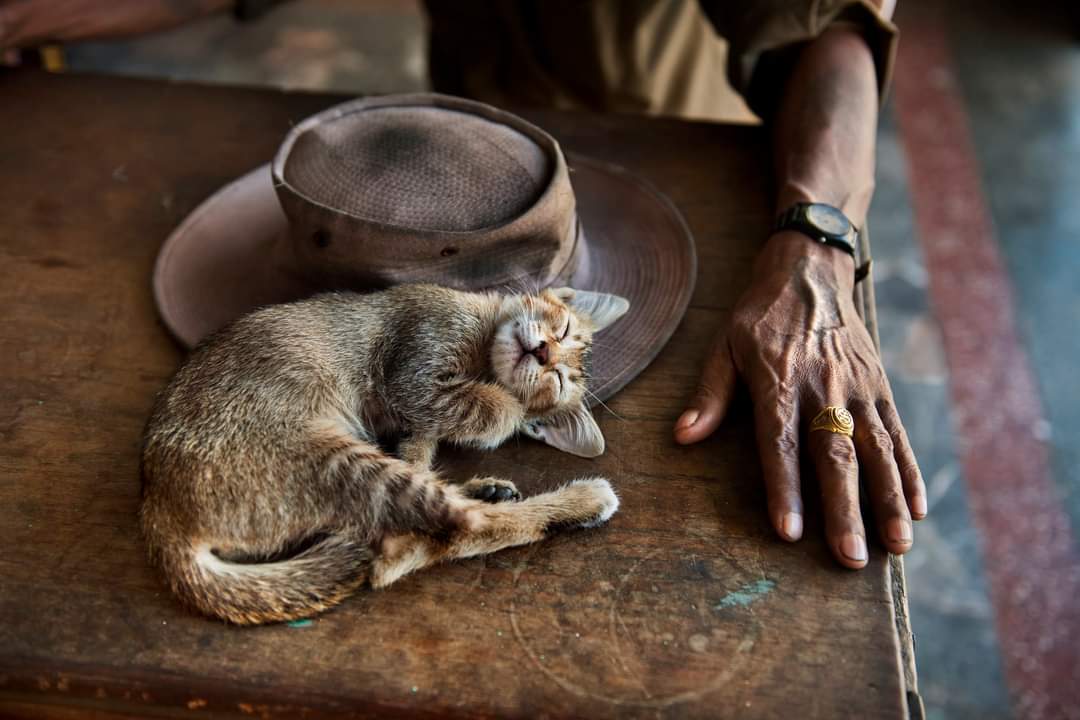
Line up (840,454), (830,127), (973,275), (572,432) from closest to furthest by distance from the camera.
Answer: (840,454) → (572,432) → (830,127) → (973,275)

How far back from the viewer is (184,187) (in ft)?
6.09

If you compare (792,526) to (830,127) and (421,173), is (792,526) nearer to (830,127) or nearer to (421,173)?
(421,173)

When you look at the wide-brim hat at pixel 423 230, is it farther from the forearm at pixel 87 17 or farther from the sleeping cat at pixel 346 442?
the forearm at pixel 87 17

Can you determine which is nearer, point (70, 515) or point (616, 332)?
point (70, 515)

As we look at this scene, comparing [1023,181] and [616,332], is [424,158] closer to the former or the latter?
[616,332]

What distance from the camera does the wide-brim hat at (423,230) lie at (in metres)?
1.37

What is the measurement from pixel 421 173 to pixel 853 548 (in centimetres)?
84

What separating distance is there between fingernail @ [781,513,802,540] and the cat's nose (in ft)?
1.50

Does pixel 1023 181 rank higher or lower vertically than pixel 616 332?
lower

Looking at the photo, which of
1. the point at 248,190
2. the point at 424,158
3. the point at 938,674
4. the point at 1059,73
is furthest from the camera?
the point at 1059,73

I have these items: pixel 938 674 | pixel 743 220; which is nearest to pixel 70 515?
pixel 743 220

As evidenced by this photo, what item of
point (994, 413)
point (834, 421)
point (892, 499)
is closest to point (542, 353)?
point (834, 421)

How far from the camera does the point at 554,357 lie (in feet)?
4.87

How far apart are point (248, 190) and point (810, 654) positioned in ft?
4.36
